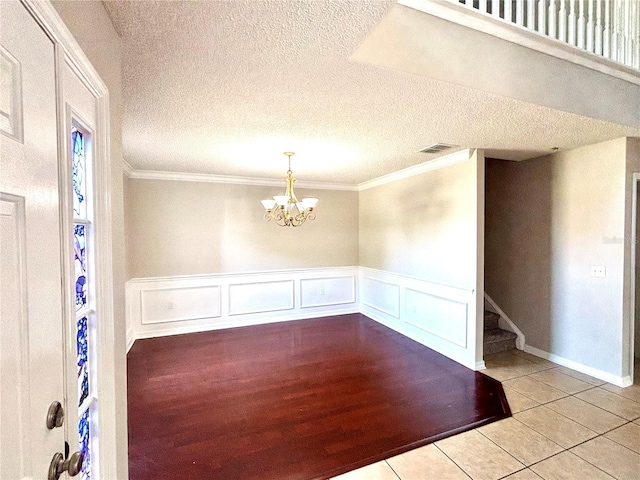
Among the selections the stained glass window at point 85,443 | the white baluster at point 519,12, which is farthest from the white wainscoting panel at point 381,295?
the stained glass window at point 85,443

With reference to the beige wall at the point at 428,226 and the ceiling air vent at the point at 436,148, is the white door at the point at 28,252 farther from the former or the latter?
the beige wall at the point at 428,226

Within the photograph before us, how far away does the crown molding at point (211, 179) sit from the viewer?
4.13 meters

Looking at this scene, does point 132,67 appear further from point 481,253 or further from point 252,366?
point 481,253

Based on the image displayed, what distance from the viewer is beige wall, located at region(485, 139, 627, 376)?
9.44 ft

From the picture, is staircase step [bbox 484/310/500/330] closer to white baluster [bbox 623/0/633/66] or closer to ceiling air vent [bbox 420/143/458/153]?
ceiling air vent [bbox 420/143/458/153]

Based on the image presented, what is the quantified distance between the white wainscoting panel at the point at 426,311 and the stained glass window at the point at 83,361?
11.0ft

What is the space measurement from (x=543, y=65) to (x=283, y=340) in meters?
3.93

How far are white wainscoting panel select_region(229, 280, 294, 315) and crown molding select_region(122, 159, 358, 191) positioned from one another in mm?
1645

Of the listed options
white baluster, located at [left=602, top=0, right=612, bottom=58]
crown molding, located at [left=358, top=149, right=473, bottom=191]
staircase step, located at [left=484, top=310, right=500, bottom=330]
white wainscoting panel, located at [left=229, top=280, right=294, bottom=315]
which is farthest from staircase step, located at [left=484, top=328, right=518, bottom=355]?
white baluster, located at [left=602, top=0, right=612, bottom=58]

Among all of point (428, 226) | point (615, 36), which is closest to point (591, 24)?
point (615, 36)

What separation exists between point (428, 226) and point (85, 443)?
12.4ft

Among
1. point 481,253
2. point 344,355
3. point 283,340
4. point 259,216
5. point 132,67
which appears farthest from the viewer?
point 259,216

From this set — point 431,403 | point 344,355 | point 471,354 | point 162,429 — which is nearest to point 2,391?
point 162,429

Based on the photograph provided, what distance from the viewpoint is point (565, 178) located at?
326 cm
